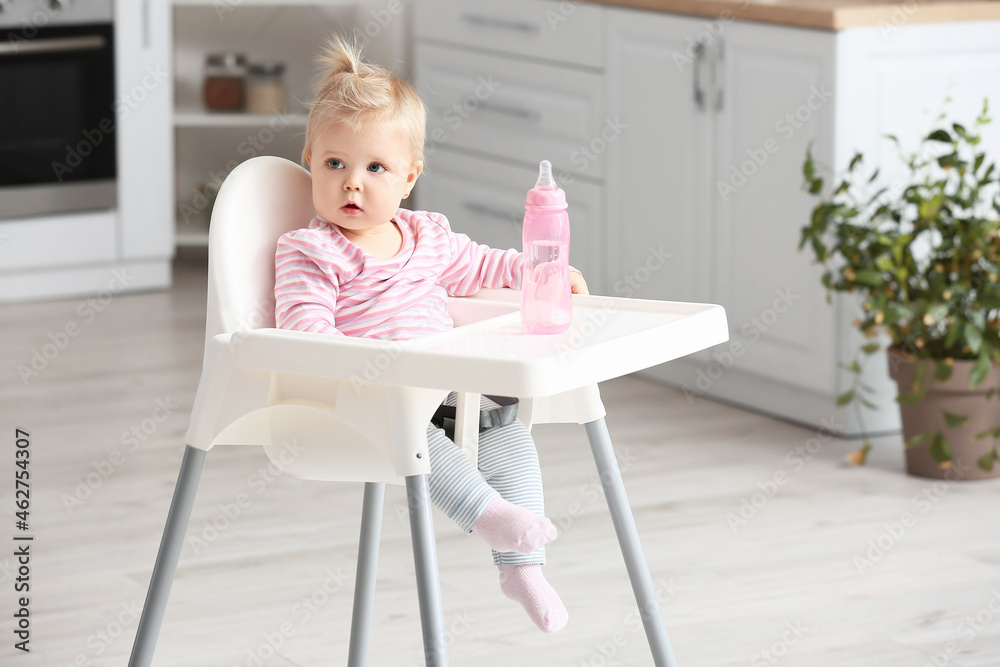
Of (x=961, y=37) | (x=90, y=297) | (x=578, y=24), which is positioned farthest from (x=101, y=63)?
(x=961, y=37)

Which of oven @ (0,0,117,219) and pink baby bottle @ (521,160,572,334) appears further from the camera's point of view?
oven @ (0,0,117,219)

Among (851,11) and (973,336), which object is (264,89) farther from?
(973,336)

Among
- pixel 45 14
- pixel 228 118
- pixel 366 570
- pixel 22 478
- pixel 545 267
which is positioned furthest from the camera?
pixel 228 118

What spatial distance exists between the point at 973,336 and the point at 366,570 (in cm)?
126

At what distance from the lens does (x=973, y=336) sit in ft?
8.00

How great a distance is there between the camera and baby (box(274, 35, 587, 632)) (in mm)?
1394

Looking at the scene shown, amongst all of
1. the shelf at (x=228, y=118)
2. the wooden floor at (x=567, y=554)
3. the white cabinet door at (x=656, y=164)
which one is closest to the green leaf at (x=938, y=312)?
the wooden floor at (x=567, y=554)

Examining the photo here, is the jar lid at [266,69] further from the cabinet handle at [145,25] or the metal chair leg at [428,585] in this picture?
the metal chair leg at [428,585]

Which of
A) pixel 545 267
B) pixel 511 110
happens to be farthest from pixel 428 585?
pixel 511 110

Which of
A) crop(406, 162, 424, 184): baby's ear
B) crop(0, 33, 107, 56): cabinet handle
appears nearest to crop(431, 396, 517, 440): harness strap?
crop(406, 162, 424, 184): baby's ear

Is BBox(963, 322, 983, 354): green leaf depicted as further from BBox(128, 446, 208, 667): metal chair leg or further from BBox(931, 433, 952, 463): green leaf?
BBox(128, 446, 208, 667): metal chair leg

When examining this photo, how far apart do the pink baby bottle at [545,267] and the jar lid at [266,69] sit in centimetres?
302

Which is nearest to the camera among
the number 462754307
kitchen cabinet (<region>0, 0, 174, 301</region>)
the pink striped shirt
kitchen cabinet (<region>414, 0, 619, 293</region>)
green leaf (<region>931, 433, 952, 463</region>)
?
the pink striped shirt

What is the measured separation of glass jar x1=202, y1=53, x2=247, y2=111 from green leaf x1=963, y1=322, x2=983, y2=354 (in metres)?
2.48
